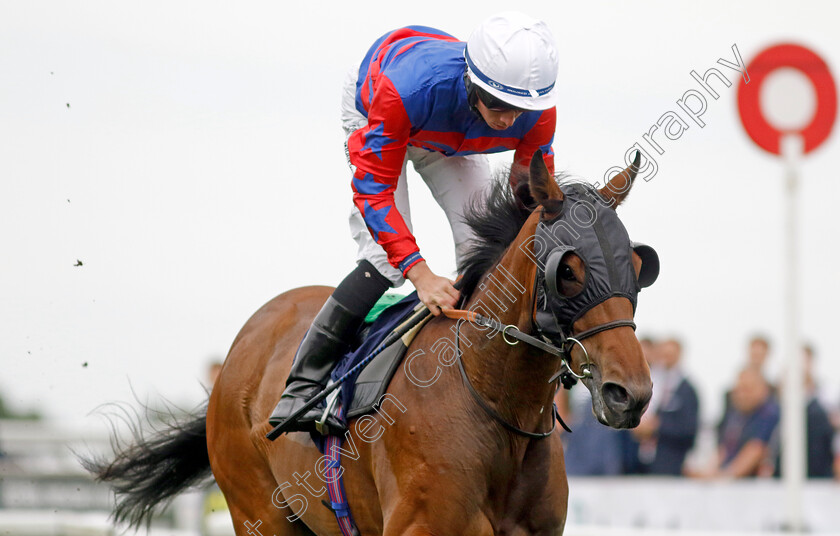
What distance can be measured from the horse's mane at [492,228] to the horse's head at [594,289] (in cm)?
33

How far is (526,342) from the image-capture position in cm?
355

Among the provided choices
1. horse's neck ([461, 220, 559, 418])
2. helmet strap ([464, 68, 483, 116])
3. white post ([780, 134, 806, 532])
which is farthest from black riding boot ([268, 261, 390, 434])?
white post ([780, 134, 806, 532])

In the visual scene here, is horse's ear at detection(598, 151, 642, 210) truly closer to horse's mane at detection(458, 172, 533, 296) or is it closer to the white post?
horse's mane at detection(458, 172, 533, 296)

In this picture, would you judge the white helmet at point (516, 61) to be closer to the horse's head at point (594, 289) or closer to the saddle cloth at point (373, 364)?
the horse's head at point (594, 289)

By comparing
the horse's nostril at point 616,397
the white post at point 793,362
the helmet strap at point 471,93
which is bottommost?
the white post at point 793,362

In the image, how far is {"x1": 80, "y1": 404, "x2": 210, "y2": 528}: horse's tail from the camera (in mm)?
5809

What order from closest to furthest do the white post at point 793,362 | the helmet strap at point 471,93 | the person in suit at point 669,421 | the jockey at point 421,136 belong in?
1. the jockey at point 421,136
2. the helmet strap at point 471,93
3. the white post at point 793,362
4. the person in suit at point 669,421

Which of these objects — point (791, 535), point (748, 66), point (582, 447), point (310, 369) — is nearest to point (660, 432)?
point (582, 447)

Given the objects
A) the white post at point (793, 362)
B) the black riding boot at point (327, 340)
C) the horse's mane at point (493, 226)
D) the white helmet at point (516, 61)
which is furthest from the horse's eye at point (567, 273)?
the white post at point (793, 362)

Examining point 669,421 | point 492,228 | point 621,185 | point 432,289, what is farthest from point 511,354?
point 669,421

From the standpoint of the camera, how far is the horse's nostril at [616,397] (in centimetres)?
307

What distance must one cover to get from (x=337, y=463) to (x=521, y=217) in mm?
1225

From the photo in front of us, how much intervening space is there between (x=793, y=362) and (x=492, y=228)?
244 cm

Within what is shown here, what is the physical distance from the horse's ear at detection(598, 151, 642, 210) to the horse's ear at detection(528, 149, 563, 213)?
20 cm
